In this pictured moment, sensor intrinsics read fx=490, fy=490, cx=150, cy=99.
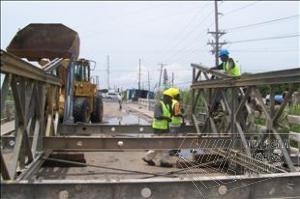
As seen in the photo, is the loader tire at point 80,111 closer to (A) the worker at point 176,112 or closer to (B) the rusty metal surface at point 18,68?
(A) the worker at point 176,112

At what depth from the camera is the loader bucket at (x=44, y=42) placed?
44.2 feet

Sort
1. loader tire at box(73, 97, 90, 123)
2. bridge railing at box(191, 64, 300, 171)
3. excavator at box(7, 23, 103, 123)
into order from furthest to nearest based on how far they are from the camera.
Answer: loader tire at box(73, 97, 90, 123), excavator at box(7, 23, 103, 123), bridge railing at box(191, 64, 300, 171)

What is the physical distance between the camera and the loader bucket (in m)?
13.5

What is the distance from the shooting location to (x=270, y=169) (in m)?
6.76

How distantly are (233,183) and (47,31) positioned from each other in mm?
10528

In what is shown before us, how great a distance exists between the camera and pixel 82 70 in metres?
17.0

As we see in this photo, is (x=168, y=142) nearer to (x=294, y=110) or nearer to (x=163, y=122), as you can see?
(x=163, y=122)

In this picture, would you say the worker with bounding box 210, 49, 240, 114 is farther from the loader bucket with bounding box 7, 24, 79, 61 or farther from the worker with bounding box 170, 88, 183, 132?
the loader bucket with bounding box 7, 24, 79, 61

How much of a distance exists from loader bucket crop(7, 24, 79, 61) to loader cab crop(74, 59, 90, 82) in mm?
2153

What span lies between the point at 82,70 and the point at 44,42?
133 inches

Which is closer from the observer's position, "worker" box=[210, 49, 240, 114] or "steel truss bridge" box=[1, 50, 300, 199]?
"steel truss bridge" box=[1, 50, 300, 199]

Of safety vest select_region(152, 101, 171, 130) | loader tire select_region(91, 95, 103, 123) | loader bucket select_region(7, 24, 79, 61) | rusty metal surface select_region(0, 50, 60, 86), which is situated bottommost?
loader tire select_region(91, 95, 103, 123)

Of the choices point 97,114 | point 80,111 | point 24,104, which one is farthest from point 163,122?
point 97,114

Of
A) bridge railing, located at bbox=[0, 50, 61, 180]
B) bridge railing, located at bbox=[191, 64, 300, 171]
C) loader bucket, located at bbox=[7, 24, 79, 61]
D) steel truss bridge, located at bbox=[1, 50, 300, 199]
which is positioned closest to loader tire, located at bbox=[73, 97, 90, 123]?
loader bucket, located at bbox=[7, 24, 79, 61]
